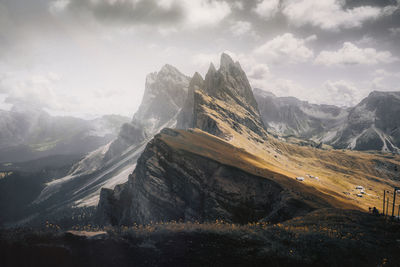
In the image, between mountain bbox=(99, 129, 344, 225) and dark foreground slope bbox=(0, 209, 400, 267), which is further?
mountain bbox=(99, 129, 344, 225)

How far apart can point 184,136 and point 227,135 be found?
109 ft

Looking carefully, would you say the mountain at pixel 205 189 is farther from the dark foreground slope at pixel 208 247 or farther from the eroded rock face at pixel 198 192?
the dark foreground slope at pixel 208 247

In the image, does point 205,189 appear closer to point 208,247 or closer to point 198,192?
point 198,192

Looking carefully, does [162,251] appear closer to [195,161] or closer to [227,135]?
[195,161]

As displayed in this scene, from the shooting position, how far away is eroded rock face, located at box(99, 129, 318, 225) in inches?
1911

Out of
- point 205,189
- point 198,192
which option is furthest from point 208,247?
point 198,192

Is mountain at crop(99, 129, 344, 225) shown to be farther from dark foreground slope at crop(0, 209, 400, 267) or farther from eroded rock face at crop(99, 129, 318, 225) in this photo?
dark foreground slope at crop(0, 209, 400, 267)

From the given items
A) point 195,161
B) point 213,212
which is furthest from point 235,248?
point 195,161

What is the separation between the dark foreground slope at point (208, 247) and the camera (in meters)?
17.0

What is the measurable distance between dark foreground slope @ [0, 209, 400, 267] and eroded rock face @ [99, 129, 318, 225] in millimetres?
21538

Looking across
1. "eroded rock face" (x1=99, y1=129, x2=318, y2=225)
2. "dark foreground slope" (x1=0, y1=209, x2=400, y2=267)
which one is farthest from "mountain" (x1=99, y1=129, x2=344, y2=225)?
"dark foreground slope" (x1=0, y1=209, x2=400, y2=267)

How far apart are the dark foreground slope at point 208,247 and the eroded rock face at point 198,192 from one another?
2154 centimetres

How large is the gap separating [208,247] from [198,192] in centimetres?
3813

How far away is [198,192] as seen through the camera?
56750 millimetres
